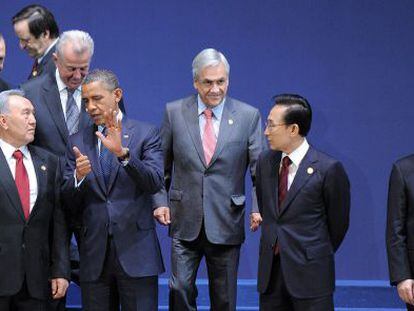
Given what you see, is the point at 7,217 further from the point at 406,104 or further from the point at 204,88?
the point at 406,104

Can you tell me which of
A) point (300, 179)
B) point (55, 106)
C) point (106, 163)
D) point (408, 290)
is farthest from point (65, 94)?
point (408, 290)

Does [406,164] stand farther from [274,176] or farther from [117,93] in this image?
[117,93]

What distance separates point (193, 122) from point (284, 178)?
67 centimetres

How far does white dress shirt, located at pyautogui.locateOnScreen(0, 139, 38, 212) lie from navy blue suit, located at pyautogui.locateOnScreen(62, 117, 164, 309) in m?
0.14

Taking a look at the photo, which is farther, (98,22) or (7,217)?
(98,22)

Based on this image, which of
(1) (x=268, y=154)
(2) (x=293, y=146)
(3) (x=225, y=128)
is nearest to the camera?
(2) (x=293, y=146)

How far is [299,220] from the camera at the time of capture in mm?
4004

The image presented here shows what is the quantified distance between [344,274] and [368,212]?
1.36 ft

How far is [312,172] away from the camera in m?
4.02

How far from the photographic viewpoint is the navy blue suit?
4074 mm

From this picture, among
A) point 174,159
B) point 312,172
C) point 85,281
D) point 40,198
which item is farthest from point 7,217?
point 312,172

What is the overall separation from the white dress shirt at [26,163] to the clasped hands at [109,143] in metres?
0.24

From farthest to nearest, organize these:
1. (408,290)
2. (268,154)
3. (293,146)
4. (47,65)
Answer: (47,65)
(268,154)
(293,146)
(408,290)

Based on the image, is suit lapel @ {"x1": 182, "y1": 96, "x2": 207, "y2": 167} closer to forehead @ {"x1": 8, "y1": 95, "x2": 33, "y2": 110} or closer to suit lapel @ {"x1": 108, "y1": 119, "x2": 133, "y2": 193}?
suit lapel @ {"x1": 108, "y1": 119, "x2": 133, "y2": 193}
